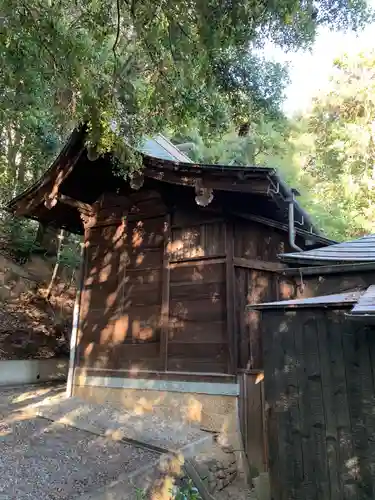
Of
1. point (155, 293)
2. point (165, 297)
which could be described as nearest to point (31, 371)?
point (155, 293)

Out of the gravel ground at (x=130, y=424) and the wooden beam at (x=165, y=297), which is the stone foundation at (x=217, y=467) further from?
the wooden beam at (x=165, y=297)

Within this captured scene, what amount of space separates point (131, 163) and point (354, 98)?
1315 cm

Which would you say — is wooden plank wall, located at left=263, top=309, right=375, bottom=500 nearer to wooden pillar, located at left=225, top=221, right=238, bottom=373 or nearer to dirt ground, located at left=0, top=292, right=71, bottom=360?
wooden pillar, located at left=225, top=221, right=238, bottom=373

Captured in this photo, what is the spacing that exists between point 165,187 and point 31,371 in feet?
17.2

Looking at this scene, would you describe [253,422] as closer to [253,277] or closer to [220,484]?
[220,484]

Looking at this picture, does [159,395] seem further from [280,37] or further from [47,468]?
[280,37]

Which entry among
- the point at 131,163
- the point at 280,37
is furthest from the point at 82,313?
the point at 280,37

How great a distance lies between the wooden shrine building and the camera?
203 inches

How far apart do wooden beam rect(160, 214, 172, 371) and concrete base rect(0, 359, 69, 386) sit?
409 cm

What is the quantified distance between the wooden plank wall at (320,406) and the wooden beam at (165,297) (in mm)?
2233

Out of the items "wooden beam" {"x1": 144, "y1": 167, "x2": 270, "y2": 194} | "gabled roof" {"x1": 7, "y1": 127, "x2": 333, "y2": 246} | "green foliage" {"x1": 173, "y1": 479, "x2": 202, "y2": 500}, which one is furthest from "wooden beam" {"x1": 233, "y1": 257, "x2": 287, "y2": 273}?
"green foliage" {"x1": 173, "y1": 479, "x2": 202, "y2": 500}

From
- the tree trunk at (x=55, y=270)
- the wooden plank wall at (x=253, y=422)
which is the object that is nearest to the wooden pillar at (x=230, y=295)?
the wooden plank wall at (x=253, y=422)

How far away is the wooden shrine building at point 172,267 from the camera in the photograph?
16.9 ft

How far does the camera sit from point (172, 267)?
5.86m
